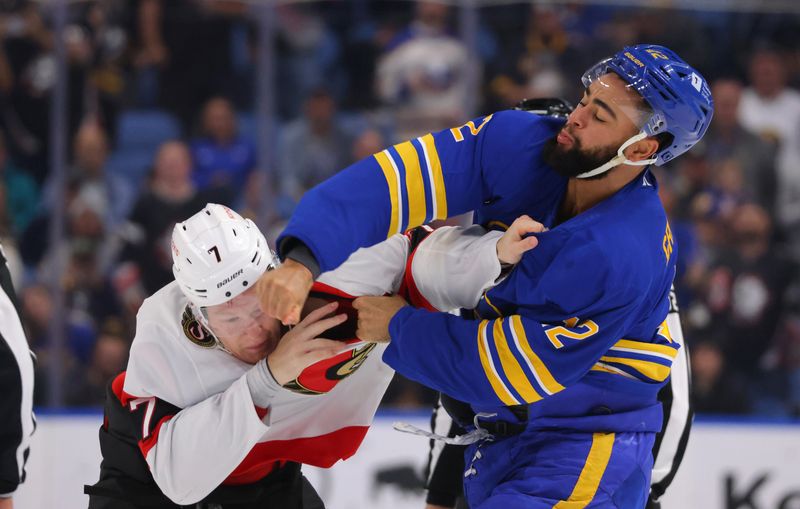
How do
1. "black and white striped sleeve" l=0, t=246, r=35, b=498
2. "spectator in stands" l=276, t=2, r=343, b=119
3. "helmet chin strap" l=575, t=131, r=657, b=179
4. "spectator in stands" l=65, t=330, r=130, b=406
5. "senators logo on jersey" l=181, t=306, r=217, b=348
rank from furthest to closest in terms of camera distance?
"spectator in stands" l=276, t=2, r=343, b=119
"spectator in stands" l=65, t=330, r=130, b=406
"black and white striped sleeve" l=0, t=246, r=35, b=498
"senators logo on jersey" l=181, t=306, r=217, b=348
"helmet chin strap" l=575, t=131, r=657, b=179

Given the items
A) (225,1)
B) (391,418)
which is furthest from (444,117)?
(391,418)

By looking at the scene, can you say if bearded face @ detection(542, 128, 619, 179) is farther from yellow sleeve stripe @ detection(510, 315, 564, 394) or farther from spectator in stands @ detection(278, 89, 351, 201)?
spectator in stands @ detection(278, 89, 351, 201)

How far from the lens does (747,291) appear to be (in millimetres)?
5402

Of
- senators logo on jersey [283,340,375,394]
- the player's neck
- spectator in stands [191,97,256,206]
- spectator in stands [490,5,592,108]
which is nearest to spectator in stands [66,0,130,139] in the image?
spectator in stands [191,97,256,206]

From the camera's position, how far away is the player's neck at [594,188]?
7.83ft

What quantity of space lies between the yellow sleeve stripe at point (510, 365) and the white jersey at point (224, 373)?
14cm

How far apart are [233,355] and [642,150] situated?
1046 millimetres

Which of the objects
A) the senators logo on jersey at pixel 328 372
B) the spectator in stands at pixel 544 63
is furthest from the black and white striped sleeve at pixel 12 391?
the spectator in stands at pixel 544 63

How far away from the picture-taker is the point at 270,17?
5.56 metres

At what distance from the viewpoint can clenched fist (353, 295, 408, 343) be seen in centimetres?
243

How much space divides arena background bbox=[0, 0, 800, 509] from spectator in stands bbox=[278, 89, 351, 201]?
0.03ft

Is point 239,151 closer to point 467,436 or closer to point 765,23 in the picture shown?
point 765,23

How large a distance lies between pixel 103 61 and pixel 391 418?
2459 millimetres

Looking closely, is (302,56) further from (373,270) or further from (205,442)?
(205,442)
